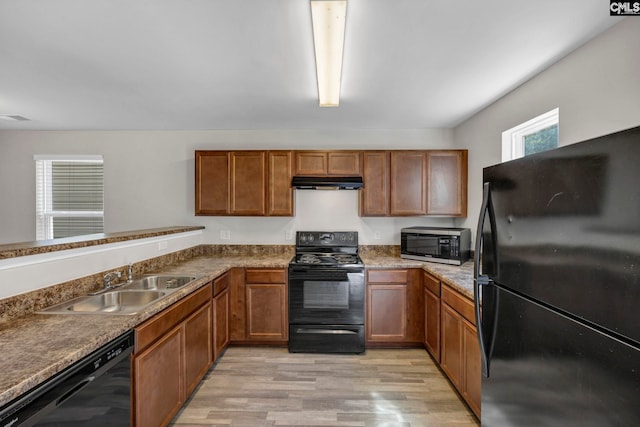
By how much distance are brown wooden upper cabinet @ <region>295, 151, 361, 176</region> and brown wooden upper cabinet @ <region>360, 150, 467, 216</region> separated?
13 cm

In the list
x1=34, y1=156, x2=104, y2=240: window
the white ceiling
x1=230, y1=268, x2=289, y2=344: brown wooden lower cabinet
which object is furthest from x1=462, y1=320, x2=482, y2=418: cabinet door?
x1=34, y1=156, x2=104, y2=240: window

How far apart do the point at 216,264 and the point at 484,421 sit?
8.48 feet

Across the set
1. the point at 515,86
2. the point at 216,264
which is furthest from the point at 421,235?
the point at 216,264

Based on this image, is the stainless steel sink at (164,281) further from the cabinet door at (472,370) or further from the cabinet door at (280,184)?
the cabinet door at (472,370)

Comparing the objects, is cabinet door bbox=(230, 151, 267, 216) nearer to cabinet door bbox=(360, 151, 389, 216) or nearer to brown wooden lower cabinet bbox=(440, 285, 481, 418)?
cabinet door bbox=(360, 151, 389, 216)

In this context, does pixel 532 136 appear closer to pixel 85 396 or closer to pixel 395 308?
pixel 395 308

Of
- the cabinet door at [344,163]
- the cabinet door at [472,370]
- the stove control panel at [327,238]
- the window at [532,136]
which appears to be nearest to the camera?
the cabinet door at [472,370]

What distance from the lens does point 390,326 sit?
321cm

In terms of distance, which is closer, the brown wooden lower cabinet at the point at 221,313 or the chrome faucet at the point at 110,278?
the chrome faucet at the point at 110,278

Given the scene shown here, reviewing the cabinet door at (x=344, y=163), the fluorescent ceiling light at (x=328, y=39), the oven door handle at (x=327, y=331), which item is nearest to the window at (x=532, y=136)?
the cabinet door at (x=344, y=163)

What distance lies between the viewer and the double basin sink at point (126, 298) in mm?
1751

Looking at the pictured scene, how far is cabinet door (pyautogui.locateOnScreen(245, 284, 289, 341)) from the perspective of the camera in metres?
3.23

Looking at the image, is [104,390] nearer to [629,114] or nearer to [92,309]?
[92,309]

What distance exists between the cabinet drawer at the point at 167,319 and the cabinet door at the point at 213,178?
4.25 feet
